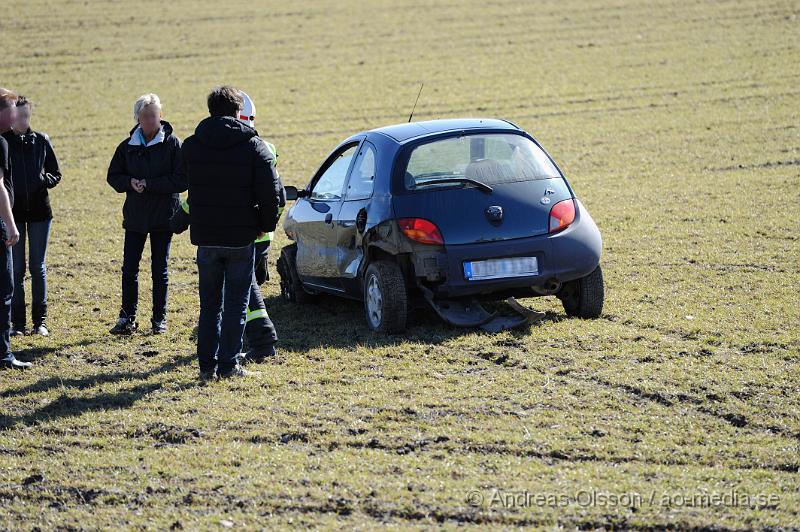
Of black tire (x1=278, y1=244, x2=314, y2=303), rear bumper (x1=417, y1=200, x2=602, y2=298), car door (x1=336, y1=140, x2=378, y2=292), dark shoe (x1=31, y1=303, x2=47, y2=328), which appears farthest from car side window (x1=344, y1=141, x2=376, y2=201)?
dark shoe (x1=31, y1=303, x2=47, y2=328)

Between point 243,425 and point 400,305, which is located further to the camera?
point 400,305

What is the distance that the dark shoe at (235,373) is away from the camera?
7664 mm

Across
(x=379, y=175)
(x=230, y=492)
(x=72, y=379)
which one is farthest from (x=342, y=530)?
(x=379, y=175)

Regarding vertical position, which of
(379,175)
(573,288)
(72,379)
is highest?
(379,175)

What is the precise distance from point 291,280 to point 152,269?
1.56m

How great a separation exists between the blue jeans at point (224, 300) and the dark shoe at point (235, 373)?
0.02 m

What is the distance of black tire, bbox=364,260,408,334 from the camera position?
850 centimetres

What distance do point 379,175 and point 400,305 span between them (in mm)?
1069

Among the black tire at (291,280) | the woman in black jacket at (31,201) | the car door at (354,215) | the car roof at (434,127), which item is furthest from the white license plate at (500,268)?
the woman in black jacket at (31,201)

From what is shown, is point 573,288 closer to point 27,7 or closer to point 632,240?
point 632,240

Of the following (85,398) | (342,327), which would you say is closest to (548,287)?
(342,327)

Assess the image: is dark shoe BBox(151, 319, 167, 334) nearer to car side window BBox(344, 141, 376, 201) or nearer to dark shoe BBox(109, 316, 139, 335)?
dark shoe BBox(109, 316, 139, 335)

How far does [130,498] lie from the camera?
18.2ft

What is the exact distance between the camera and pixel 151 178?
8.93m
